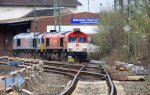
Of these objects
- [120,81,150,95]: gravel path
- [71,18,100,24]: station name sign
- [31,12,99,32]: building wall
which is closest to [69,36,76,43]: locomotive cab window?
[31,12,99,32]: building wall

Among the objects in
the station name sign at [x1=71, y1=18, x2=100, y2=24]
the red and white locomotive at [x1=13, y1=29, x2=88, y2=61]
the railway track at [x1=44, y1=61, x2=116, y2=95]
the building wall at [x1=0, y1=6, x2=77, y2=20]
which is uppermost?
the building wall at [x1=0, y1=6, x2=77, y2=20]

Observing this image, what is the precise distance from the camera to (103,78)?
23.8m

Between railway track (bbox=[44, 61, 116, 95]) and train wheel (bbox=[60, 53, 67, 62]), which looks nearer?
railway track (bbox=[44, 61, 116, 95])

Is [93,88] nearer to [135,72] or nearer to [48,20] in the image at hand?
[135,72]

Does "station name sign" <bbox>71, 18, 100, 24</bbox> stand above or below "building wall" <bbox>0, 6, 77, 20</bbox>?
below

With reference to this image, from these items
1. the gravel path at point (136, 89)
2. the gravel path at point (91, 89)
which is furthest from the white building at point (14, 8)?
the gravel path at point (136, 89)

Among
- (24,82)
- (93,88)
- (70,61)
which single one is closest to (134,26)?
(93,88)

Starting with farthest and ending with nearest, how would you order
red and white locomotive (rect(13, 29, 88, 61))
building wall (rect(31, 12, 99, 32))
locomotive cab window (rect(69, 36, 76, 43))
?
building wall (rect(31, 12, 99, 32)), locomotive cab window (rect(69, 36, 76, 43)), red and white locomotive (rect(13, 29, 88, 61))

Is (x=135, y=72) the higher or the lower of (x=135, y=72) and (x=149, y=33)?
the lower

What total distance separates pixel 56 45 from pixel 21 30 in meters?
30.2

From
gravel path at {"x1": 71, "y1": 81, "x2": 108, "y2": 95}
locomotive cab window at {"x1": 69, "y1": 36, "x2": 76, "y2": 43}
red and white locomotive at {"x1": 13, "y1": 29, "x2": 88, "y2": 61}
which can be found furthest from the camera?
locomotive cab window at {"x1": 69, "y1": 36, "x2": 76, "y2": 43}

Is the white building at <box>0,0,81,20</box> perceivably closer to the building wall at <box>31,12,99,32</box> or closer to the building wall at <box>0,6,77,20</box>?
the building wall at <box>0,6,77,20</box>

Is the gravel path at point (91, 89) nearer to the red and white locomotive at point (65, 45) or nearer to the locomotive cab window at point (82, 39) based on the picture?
the red and white locomotive at point (65, 45)

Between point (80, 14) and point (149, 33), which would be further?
point (80, 14)
